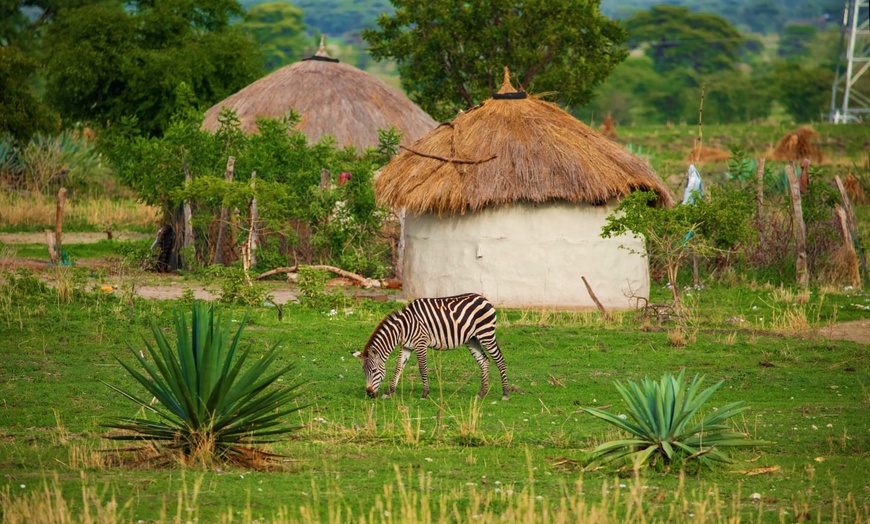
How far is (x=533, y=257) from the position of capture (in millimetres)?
17531

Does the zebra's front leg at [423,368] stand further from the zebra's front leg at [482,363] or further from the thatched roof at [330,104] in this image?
the thatched roof at [330,104]

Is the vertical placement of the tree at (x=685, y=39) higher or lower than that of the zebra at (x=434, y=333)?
higher

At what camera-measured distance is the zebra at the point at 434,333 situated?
39.2 ft

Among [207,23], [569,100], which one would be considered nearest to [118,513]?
[569,100]

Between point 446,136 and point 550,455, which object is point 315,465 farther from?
point 446,136

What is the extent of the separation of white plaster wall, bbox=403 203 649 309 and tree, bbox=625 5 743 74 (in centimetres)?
7301

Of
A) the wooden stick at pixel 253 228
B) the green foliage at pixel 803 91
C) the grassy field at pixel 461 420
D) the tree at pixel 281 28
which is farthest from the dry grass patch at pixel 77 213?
the tree at pixel 281 28

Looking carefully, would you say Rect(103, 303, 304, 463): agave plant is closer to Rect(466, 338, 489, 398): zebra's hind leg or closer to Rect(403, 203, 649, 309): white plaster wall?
→ Rect(466, 338, 489, 398): zebra's hind leg

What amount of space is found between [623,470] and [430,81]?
67.4ft

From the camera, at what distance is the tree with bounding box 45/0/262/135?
27.6 m

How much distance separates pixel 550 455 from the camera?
31.2 ft

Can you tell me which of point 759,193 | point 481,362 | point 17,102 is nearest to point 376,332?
point 481,362

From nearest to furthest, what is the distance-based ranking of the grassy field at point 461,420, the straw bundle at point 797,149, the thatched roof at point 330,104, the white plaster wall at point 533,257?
the grassy field at point 461,420 < the white plaster wall at point 533,257 < the thatched roof at point 330,104 < the straw bundle at point 797,149

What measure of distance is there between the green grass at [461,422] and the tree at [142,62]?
12.2 m
